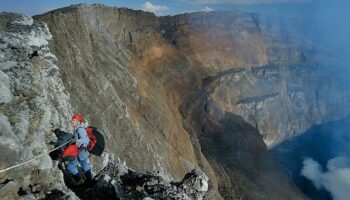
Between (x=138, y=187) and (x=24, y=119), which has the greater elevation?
(x=24, y=119)

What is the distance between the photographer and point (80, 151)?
13445mm

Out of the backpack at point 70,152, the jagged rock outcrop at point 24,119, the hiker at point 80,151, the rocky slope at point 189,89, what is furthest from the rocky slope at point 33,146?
the backpack at point 70,152

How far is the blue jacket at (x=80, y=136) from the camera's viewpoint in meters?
13.1

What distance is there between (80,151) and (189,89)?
194 ft

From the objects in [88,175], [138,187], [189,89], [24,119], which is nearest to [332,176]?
[189,89]

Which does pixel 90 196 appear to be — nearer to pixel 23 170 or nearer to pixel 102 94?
pixel 23 170

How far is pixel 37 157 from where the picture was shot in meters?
11.5

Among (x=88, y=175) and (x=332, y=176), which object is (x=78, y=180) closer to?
(x=88, y=175)

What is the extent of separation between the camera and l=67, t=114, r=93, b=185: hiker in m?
13.1

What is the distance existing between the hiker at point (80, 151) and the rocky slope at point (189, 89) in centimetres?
85

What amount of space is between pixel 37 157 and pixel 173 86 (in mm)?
57921

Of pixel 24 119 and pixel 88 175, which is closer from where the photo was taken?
pixel 24 119

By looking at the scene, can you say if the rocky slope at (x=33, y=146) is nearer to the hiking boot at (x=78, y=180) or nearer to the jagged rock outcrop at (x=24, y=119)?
the jagged rock outcrop at (x=24, y=119)

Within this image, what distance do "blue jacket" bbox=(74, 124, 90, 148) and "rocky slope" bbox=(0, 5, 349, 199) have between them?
0.87 m
